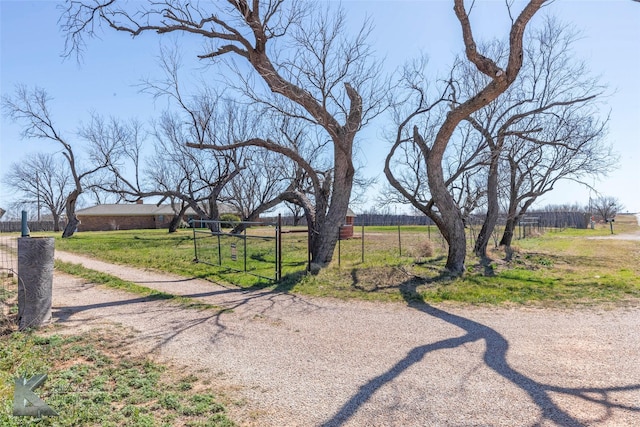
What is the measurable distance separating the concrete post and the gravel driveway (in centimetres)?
48

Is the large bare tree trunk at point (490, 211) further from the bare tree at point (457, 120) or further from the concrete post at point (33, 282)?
the concrete post at point (33, 282)

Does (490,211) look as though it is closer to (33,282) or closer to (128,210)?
(33,282)

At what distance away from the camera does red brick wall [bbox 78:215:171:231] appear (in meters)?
47.6

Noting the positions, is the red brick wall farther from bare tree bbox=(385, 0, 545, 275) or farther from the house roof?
bare tree bbox=(385, 0, 545, 275)

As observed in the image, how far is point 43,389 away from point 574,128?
16.9 meters

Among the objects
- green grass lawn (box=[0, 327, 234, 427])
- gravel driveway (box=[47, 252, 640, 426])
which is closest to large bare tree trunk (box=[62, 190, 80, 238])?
gravel driveway (box=[47, 252, 640, 426])

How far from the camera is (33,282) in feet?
18.9

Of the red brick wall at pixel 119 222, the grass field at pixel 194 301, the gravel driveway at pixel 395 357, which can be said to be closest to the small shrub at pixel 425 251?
the grass field at pixel 194 301

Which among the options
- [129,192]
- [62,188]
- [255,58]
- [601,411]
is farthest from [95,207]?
[601,411]

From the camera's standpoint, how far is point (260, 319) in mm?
6512

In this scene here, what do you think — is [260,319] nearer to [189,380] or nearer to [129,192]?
[189,380]

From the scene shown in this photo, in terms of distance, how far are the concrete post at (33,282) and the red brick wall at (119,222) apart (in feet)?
150

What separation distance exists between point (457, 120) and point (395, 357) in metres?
7.04

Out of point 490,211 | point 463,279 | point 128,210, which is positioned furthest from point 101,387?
point 128,210
